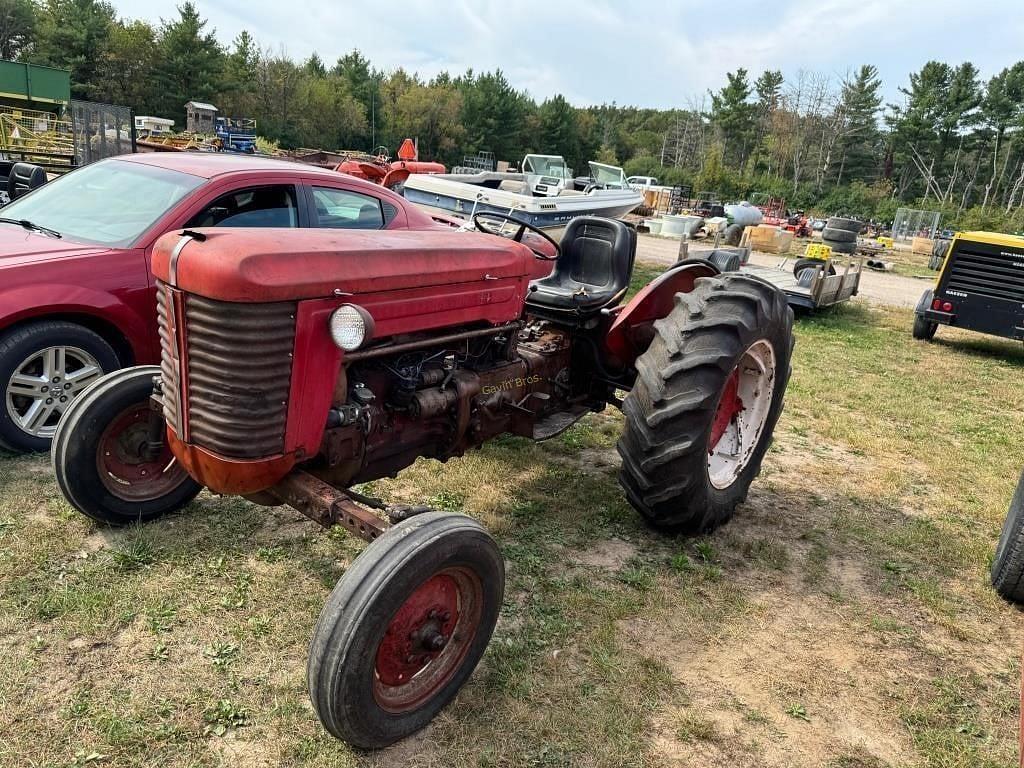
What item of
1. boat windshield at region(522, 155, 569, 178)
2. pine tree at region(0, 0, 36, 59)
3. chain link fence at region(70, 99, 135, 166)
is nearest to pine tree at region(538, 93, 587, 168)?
pine tree at region(0, 0, 36, 59)

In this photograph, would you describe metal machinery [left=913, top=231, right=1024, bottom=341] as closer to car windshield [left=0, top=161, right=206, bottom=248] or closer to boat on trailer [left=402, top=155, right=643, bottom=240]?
boat on trailer [left=402, top=155, right=643, bottom=240]

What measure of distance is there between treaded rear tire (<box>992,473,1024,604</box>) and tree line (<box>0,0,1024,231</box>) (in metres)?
33.8

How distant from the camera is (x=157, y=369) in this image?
119 inches

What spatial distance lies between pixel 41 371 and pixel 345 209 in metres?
2.09

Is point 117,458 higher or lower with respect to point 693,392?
lower

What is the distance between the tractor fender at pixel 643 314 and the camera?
3.85 meters

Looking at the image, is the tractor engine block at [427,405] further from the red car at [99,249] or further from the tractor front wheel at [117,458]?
the red car at [99,249]

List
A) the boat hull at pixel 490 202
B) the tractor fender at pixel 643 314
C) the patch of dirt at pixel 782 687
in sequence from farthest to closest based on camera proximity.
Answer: the boat hull at pixel 490 202, the tractor fender at pixel 643 314, the patch of dirt at pixel 782 687

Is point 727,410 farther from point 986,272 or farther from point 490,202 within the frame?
point 490,202

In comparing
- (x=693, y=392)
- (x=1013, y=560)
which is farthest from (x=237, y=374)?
(x=1013, y=560)

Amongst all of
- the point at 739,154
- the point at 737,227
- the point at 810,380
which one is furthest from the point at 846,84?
the point at 810,380

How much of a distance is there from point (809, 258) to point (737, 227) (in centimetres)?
713

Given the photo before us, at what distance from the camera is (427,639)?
2.22m

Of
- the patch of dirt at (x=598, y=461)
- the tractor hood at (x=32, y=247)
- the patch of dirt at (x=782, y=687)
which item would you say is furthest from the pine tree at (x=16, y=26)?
the patch of dirt at (x=782, y=687)
